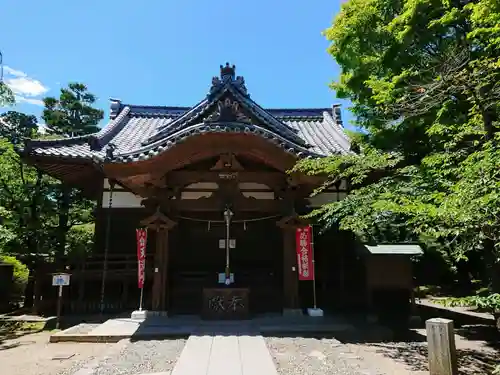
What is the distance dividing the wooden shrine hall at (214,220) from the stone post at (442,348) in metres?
4.89

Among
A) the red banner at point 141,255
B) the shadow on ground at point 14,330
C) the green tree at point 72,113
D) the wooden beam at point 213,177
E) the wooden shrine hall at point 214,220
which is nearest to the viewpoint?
the shadow on ground at point 14,330

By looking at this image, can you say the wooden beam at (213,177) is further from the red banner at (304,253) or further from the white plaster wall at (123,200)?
the white plaster wall at (123,200)

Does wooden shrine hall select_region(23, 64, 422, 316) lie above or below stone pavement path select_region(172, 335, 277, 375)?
above

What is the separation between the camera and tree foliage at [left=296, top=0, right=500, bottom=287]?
4203 millimetres

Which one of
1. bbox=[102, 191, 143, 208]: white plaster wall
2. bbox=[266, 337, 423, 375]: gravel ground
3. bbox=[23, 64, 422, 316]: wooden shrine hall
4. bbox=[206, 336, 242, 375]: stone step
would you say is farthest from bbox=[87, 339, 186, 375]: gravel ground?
bbox=[102, 191, 143, 208]: white plaster wall

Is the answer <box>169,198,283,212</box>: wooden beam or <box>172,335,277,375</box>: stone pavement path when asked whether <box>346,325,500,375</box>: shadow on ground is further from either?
<box>169,198,283,212</box>: wooden beam

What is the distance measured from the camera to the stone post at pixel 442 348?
13.6ft

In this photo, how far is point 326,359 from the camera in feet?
19.2

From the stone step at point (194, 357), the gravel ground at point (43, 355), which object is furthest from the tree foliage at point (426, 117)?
the gravel ground at point (43, 355)

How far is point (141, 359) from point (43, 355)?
234 centimetres

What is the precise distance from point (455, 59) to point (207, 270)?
28.2ft

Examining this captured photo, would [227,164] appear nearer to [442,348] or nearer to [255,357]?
[255,357]

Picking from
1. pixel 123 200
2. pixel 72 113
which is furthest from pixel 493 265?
pixel 72 113

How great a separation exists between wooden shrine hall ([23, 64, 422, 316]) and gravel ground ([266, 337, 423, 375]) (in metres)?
2.15
